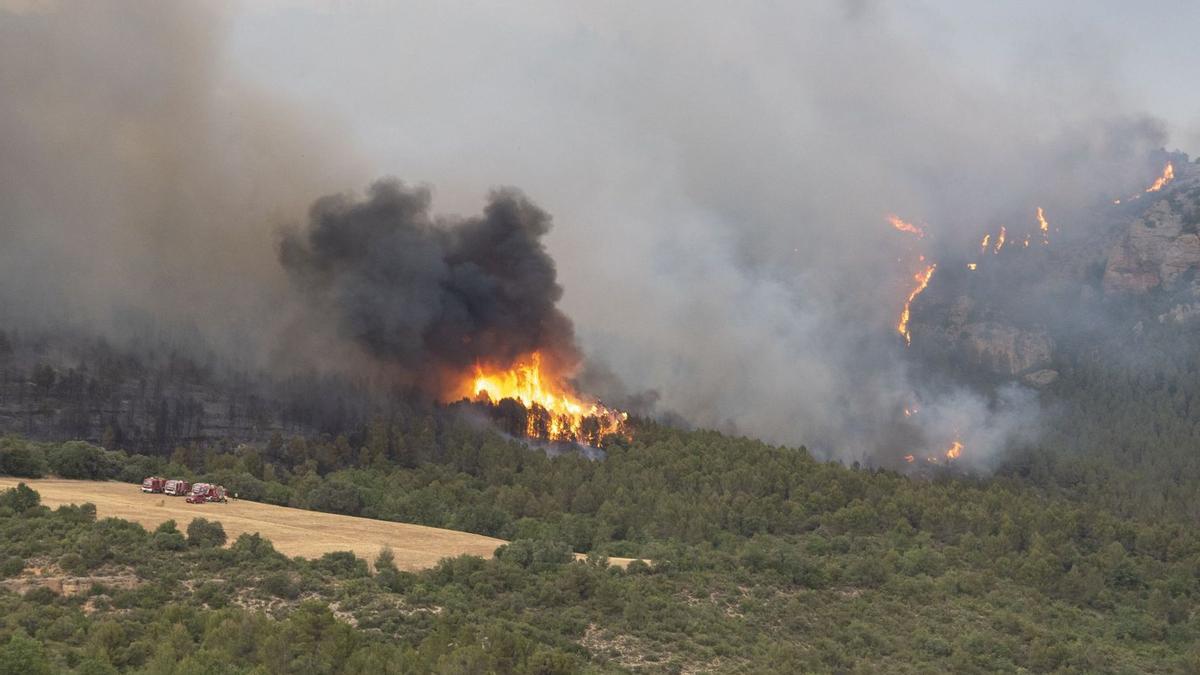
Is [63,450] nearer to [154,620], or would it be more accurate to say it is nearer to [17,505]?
[17,505]

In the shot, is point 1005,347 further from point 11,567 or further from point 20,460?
point 11,567

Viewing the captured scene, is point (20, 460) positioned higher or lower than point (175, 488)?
higher

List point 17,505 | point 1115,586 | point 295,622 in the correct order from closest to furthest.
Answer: point 295,622 < point 17,505 < point 1115,586

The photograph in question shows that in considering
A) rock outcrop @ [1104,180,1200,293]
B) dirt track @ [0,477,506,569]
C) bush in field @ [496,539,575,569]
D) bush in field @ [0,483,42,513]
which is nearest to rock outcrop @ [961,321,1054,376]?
rock outcrop @ [1104,180,1200,293]

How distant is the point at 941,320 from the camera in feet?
653

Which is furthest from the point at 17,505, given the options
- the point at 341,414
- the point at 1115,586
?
the point at 1115,586

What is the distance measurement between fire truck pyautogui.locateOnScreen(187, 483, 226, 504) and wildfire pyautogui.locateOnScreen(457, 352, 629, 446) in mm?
46060

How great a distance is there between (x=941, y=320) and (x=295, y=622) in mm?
160822

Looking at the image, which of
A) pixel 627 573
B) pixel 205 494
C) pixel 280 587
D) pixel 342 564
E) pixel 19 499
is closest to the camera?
pixel 280 587

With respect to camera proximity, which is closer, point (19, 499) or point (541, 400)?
point (19, 499)

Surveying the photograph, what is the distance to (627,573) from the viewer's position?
75.7 meters

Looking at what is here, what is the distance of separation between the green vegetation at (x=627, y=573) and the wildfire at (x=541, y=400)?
19.2ft

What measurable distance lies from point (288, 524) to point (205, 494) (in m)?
8.83

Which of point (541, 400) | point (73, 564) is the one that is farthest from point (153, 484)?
point (541, 400)
